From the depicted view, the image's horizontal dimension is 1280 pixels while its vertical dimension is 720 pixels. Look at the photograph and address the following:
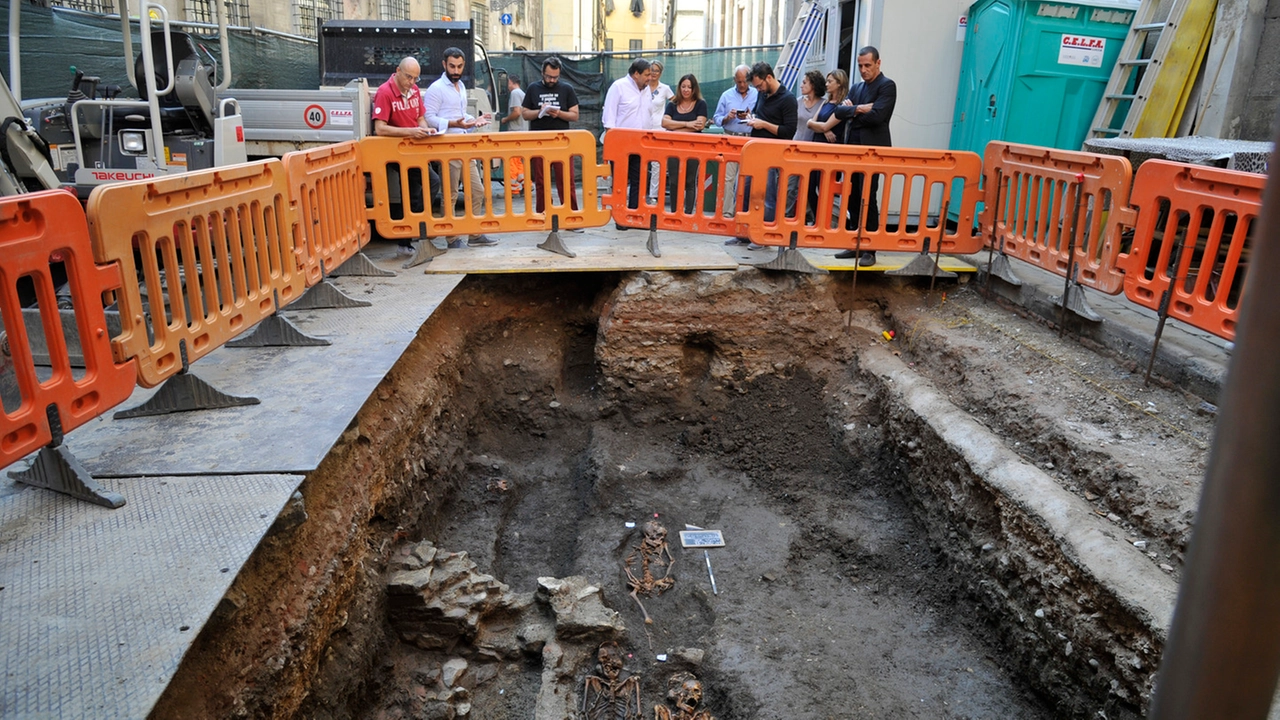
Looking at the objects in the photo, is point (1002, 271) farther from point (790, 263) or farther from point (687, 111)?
point (687, 111)

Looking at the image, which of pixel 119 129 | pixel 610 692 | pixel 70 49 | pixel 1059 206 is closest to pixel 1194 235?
pixel 1059 206

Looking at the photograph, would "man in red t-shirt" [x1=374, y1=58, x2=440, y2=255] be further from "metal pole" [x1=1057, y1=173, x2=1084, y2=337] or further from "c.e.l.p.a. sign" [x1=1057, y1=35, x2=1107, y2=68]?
"c.e.l.p.a. sign" [x1=1057, y1=35, x2=1107, y2=68]

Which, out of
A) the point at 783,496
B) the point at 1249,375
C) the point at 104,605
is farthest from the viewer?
the point at 783,496

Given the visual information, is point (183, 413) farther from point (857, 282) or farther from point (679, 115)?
point (679, 115)

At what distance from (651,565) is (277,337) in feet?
9.30

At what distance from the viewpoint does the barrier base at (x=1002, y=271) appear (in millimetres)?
7348

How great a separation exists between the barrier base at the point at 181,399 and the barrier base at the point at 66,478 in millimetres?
820

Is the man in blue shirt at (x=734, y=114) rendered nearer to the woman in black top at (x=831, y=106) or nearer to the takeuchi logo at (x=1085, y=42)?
the woman in black top at (x=831, y=106)

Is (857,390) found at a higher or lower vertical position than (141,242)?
lower

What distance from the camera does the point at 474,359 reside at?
7.54 meters

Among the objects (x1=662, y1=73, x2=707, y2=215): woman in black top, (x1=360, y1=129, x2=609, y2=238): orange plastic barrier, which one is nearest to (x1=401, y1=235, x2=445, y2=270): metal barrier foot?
(x1=360, y1=129, x2=609, y2=238): orange plastic barrier

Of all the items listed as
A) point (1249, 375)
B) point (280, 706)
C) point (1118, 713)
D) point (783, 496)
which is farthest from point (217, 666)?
point (783, 496)

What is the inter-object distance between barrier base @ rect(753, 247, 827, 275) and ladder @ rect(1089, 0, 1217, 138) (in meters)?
3.67

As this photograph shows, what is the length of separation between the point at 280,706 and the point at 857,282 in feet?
20.0
